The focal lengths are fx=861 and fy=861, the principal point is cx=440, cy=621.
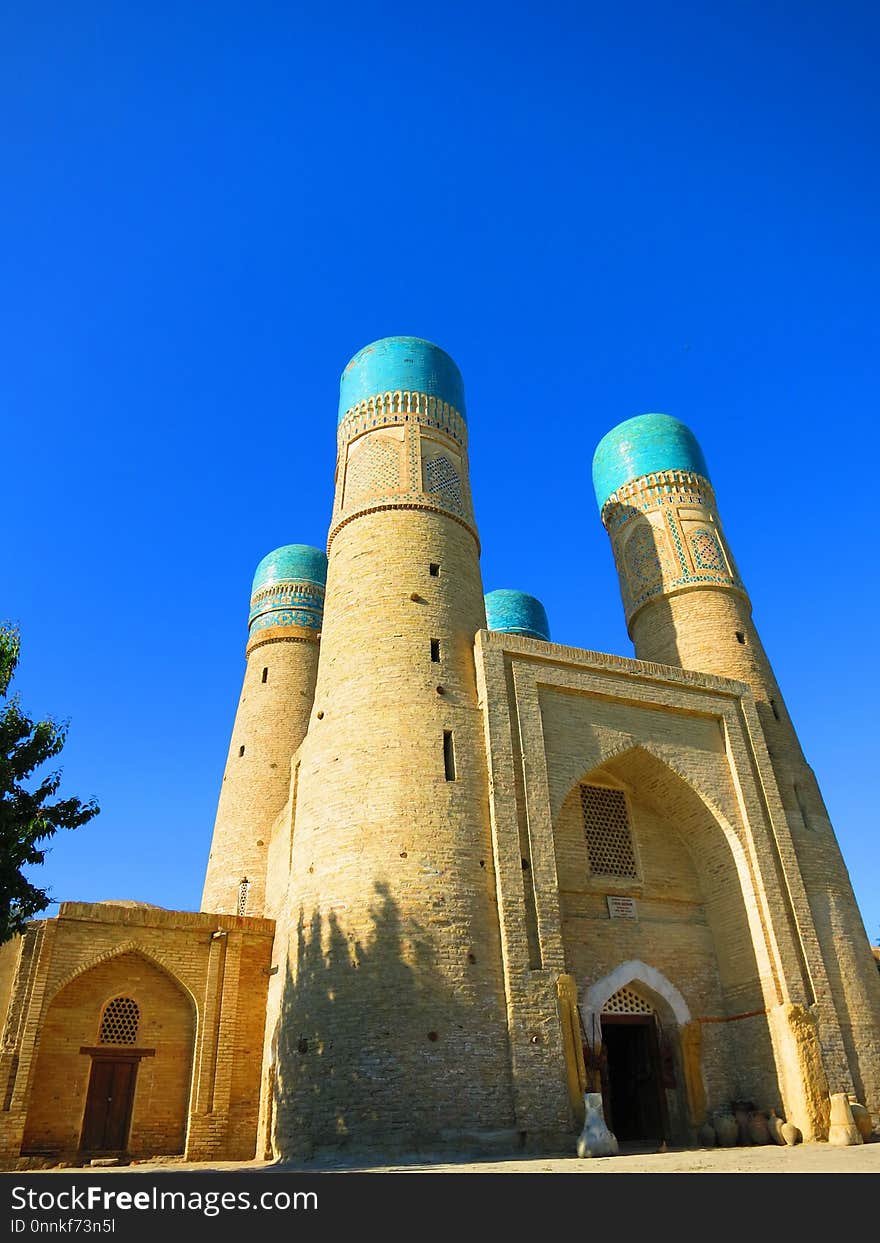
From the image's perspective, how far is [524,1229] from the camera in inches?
167

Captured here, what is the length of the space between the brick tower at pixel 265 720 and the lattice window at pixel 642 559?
8.33 meters

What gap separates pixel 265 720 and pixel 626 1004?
11.3 m

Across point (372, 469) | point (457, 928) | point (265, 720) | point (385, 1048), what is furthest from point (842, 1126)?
point (265, 720)

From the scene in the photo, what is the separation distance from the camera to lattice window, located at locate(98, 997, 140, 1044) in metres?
12.9

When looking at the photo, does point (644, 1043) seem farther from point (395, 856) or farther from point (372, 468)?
point (372, 468)

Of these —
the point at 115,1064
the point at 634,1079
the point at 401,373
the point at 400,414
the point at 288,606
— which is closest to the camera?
the point at 115,1064

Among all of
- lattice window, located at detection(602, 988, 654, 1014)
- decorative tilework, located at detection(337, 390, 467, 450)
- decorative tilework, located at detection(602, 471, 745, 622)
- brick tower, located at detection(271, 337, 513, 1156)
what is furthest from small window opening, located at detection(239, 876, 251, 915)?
decorative tilework, located at detection(602, 471, 745, 622)

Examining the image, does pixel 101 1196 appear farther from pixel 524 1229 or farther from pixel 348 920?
pixel 348 920

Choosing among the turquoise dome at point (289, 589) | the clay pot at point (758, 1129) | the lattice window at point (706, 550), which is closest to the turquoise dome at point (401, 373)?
the lattice window at point (706, 550)

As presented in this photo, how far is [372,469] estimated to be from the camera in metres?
16.7

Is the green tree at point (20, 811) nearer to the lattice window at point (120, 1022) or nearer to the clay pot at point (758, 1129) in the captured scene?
the lattice window at point (120, 1022)

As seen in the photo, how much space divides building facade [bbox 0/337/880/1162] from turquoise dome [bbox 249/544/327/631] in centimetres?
673

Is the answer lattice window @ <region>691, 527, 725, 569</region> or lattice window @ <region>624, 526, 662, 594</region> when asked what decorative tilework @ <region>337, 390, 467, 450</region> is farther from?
lattice window @ <region>691, 527, 725, 569</region>

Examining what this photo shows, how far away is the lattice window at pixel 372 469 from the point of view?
645 inches
